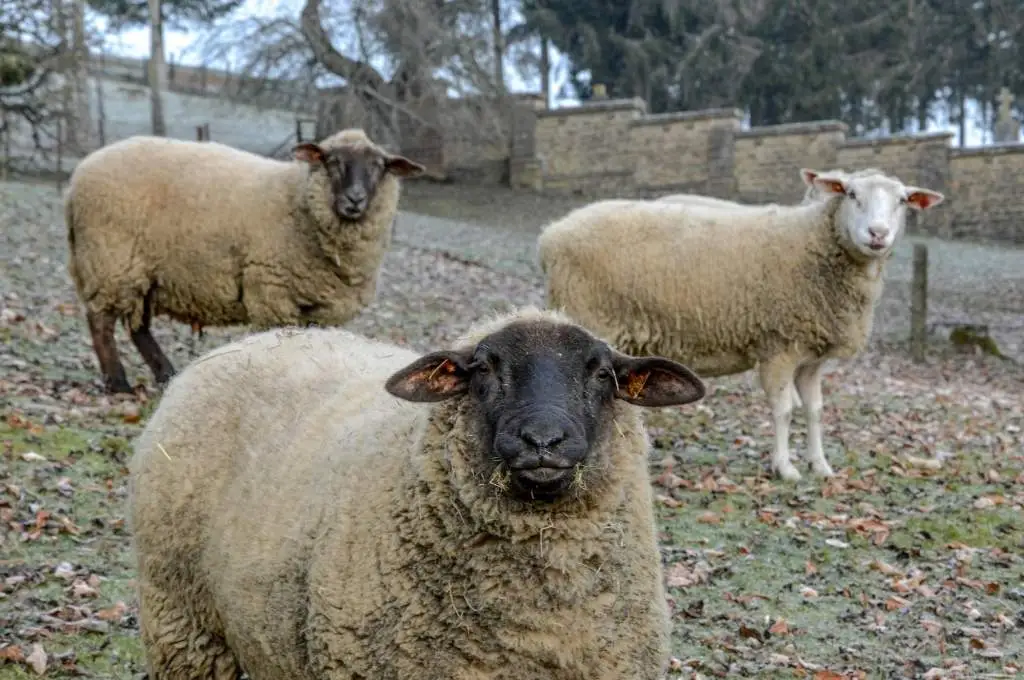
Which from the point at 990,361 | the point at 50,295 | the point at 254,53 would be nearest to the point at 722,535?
the point at 50,295

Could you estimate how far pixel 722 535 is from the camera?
24.5ft

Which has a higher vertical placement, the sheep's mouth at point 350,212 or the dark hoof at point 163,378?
the sheep's mouth at point 350,212

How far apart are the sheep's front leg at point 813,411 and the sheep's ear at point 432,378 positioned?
19.5 ft

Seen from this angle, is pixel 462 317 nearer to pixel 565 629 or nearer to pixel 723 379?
pixel 723 379

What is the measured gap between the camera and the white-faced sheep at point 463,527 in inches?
134

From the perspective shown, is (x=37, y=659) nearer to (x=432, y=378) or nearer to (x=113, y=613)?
(x=113, y=613)

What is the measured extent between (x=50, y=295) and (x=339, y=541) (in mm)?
10152

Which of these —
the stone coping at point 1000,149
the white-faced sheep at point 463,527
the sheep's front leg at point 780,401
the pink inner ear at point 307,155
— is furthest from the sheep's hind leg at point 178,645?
the stone coping at point 1000,149

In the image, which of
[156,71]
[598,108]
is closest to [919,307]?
[598,108]

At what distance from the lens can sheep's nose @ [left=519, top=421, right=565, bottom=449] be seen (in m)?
3.33

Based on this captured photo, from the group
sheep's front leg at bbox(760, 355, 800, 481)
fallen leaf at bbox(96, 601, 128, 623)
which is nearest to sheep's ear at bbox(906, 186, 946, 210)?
sheep's front leg at bbox(760, 355, 800, 481)

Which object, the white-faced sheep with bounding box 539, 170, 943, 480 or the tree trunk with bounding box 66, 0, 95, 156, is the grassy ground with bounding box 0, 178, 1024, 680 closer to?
the white-faced sheep with bounding box 539, 170, 943, 480

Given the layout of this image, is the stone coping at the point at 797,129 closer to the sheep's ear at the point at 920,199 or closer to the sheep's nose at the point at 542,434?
the sheep's ear at the point at 920,199

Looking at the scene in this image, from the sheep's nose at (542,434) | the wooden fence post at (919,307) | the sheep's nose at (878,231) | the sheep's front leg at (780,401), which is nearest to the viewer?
the sheep's nose at (542,434)
